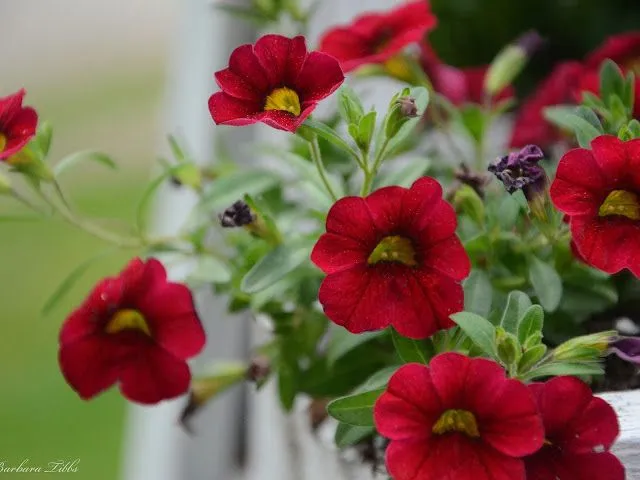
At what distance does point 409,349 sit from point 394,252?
6 centimetres

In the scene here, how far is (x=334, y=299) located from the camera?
0.36m

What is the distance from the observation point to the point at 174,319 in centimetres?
42

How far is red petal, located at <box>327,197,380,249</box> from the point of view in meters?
0.36

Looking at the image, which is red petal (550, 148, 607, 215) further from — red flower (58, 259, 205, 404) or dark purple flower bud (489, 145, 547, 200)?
red flower (58, 259, 205, 404)

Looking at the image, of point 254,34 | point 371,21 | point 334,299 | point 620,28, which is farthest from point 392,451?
point 254,34

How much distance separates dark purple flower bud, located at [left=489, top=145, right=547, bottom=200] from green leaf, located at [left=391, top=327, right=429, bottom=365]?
0.30 ft

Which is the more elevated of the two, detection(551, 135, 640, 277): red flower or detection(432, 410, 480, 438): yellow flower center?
detection(551, 135, 640, 277): red flower

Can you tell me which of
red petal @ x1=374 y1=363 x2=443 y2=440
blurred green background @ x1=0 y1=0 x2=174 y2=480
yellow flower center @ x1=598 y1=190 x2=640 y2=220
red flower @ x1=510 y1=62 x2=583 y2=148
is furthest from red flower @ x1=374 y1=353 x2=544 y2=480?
blurred green background @ x1=0 y1=0 x2=174 y2=480

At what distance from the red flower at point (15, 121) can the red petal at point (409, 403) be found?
8.7 inches

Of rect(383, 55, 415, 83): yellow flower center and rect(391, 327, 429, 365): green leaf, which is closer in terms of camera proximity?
rect(391, 327, 429, 365): green leaf

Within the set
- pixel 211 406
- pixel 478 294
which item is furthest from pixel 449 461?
pixel 211 406

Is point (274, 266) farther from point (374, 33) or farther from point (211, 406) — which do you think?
point (211, 406)

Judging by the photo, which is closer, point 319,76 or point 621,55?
point 319,76

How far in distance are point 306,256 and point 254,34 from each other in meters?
0.84
